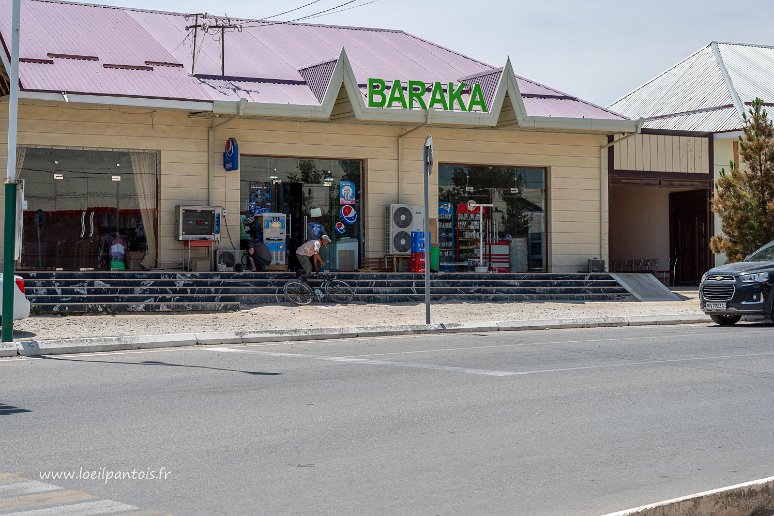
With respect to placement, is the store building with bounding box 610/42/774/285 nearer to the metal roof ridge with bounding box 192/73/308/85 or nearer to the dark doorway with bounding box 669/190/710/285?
the dark doorway with bounding box 669/190/710/285

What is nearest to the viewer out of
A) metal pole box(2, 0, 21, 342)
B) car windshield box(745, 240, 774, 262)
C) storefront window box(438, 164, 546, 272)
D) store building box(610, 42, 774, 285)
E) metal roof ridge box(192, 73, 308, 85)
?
metal pole box(2, 0, 21, 342)

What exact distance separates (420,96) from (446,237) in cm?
456

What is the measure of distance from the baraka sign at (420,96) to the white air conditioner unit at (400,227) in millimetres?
2827

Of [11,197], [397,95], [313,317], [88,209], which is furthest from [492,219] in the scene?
[11,197]

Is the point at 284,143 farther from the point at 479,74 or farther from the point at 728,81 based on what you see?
the point at 728,81

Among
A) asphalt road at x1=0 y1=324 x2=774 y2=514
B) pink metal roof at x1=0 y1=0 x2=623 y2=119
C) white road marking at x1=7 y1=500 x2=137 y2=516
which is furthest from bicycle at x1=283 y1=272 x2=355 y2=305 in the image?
white road marking at x1=7 y1=500 x2=137 y2=516

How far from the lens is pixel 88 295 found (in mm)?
20922

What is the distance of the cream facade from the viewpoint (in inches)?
958

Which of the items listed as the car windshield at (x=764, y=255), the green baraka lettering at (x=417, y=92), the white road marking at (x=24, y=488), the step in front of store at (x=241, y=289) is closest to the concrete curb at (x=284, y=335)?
the car windshield at (x=764, y=255)

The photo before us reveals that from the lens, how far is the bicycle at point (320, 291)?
22.3 meters

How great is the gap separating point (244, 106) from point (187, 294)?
198 inches

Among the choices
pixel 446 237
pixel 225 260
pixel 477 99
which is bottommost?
pixel 225 260

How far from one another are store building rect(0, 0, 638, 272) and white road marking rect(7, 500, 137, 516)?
1778cm

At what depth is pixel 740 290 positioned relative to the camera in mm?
18672
